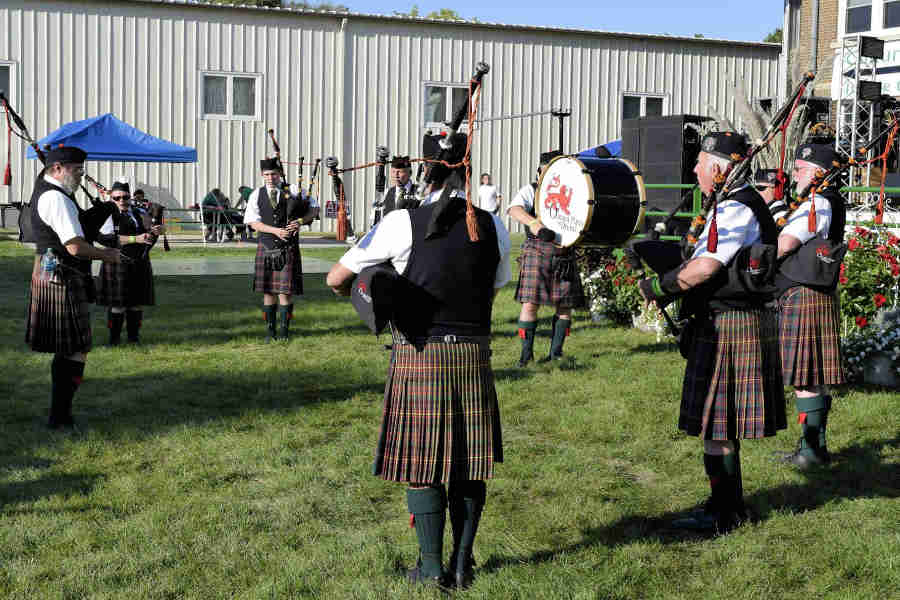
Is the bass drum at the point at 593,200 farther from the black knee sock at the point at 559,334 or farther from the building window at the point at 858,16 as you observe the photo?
the building window at the point at 858,16

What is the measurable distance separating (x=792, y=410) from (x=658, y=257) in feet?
8.40

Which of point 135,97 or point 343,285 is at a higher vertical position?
point 135,97

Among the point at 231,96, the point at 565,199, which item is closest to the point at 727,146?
the point at 565,199

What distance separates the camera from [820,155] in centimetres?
450

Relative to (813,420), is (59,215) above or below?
above

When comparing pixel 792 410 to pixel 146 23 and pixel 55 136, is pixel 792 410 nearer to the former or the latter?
pixel 55 136

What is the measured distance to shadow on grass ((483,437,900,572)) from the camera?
3.80 m

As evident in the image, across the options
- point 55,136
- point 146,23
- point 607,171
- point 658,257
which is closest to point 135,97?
point 146,23

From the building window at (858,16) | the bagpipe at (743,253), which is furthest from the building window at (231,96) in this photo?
the bagpipe at (743,253)

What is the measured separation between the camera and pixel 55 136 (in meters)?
16.5

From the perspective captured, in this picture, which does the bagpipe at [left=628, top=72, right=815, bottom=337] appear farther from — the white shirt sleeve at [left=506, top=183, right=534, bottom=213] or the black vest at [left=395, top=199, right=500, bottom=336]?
the white shirt sleeve at [left=506, top=183, right=534, bottom=213]

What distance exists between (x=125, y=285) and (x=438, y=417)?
213 inches

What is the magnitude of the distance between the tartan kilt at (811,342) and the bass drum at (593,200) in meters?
1.09

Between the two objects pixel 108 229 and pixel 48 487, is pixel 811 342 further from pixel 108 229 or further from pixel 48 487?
pixel 108 229
